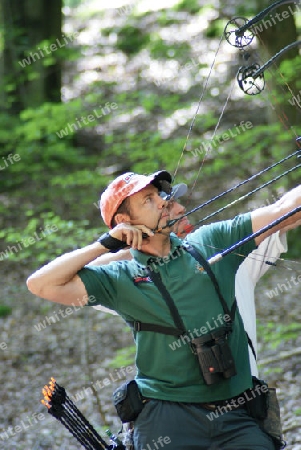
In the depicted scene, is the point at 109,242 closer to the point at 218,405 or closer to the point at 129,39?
the point at 218,405

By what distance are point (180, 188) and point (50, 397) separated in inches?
42.0

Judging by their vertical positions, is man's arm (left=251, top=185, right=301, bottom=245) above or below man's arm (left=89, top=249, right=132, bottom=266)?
below

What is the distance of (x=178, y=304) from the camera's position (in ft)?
8.92

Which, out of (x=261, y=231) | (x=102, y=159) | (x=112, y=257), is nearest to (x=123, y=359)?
(x=112, y=257)

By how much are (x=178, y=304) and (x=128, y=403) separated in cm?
43

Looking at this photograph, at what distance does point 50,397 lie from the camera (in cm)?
299

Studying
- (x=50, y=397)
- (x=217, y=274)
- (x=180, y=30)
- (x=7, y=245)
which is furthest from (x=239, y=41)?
(x=180, y=30)

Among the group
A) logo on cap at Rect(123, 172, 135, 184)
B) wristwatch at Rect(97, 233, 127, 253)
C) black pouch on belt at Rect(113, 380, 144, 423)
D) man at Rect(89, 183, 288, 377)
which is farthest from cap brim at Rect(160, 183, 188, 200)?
black pouch on belt at Rect(113, 380, 144, 423)

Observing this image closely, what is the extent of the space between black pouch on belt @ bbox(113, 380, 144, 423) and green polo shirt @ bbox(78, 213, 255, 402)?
0.04 m

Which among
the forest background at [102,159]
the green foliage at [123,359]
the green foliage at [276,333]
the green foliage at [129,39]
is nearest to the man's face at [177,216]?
→ the forest background at [102,159]

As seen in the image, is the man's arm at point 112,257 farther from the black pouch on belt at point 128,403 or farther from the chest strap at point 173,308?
the black pouch on belt at point 128,403

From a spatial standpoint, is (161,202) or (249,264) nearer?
(161,202)

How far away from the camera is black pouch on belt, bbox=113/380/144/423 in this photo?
2.70 m

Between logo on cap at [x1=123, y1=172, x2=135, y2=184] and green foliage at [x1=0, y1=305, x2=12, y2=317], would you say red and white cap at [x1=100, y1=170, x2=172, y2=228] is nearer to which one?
logo on cap at [x1=123, y1=172, x2=135, y2=184]
